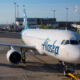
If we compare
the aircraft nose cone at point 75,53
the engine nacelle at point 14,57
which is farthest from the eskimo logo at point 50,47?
the engine nacelle at point 14,57

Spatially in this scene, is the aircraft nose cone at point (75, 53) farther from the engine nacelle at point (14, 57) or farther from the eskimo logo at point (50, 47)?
the engine nacelle at point (14, 57)

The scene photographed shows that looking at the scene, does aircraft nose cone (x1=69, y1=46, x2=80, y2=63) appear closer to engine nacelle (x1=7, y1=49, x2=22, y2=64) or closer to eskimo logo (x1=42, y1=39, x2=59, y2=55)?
eskimo logo (x1=42, y1=39, x2=59, y2=55)

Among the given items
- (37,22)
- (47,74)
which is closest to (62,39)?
(47,74)

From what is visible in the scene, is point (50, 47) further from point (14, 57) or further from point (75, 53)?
point (14, 57)

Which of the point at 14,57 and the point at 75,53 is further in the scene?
the point at 14,57

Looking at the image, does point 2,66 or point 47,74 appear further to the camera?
point 2,66

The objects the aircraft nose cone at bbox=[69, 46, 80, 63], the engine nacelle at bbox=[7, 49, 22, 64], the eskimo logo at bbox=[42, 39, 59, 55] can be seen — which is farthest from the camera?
the engine nacelle at bbox=[7, 49, 22, 64]

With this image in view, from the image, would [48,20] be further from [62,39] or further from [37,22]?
[62,39]

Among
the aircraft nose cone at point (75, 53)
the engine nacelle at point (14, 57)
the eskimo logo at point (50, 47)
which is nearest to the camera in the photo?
the aircraft nose cone at point (75, 53)

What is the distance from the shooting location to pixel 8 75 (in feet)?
43.5

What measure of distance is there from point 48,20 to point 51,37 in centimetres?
11380

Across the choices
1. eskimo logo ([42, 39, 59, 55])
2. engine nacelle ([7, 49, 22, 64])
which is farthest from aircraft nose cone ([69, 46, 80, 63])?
engine nacelle ([7, 49, 22, 64])

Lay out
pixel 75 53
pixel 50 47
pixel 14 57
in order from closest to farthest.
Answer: pixel 75 53 < pixel 50 47 < pixel 14 57

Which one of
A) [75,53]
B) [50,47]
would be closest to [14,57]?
[50,47]
